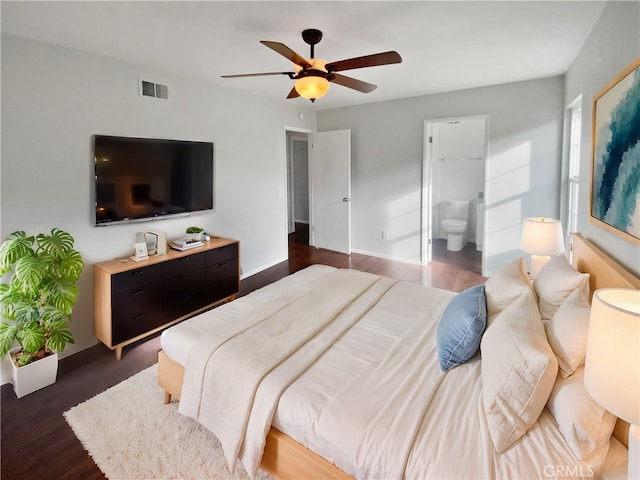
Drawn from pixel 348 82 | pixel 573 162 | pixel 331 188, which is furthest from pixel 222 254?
pixel 573 162

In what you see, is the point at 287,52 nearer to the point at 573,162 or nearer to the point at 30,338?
the point at 30,338

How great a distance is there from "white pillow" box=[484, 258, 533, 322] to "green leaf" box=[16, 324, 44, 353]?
284 centimetres

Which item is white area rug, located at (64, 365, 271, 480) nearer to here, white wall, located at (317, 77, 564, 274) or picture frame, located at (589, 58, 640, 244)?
picture frame, located at (589, 58, 640, 244)

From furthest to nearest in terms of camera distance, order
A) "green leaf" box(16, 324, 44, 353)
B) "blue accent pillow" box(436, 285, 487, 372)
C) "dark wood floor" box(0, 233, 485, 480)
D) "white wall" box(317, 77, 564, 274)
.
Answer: "white wall" box(317, 77, 564, 274) < "green leaf" box(16, 324, 44, 353) < "dark wood floor" box(0, 233, 485, 480) < "blue accent pillow" box(436, 285, 487, 372)

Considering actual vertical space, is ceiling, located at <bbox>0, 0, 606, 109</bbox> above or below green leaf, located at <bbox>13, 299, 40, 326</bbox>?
above

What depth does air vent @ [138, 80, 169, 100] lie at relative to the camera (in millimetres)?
3172

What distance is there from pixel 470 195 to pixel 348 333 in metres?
5.34

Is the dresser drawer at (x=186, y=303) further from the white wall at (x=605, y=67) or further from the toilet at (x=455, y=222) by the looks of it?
the toilet at (x=455, y=222)

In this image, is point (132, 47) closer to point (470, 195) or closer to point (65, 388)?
point (65, 388)

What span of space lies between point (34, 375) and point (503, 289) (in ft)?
10.1

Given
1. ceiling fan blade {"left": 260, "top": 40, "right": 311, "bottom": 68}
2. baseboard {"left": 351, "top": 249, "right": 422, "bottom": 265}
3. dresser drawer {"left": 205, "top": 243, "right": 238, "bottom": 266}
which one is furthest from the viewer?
baseboard {"left": 351, "top": 249, "right": 422, "bottom": 265}

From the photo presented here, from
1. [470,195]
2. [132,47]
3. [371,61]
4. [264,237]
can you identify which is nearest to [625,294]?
[371,61]

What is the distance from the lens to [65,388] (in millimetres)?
2369

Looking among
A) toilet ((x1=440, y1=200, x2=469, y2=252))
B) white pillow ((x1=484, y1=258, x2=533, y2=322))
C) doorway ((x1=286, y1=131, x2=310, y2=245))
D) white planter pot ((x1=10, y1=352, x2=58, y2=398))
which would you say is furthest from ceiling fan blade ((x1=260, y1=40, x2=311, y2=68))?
doorway ((x1=286, y1=131, x2=310, y2=245))
